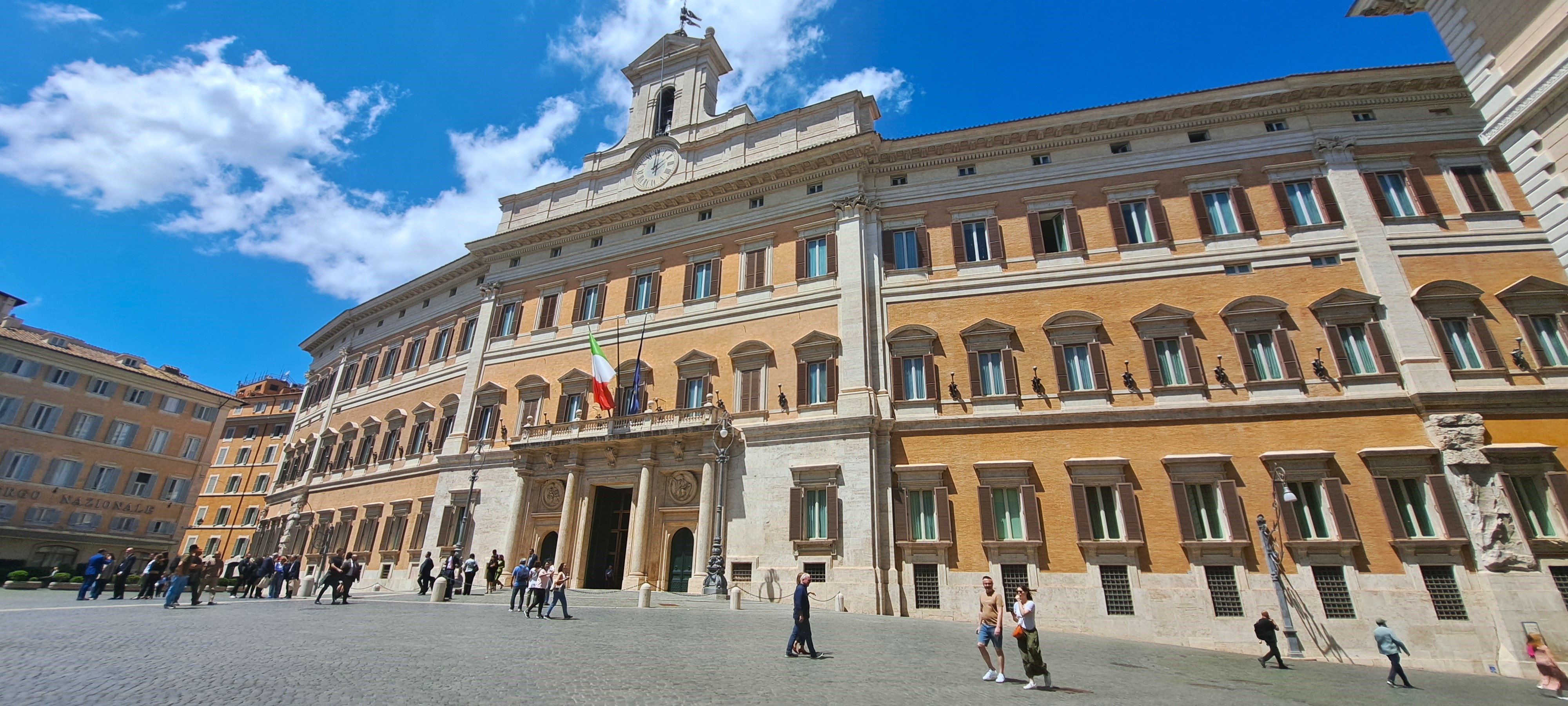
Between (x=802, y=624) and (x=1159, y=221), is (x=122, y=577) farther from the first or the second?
(x=1159, y=221)

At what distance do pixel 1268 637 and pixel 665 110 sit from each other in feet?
99.9

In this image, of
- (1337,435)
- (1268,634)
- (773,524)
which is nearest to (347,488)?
(773,524)

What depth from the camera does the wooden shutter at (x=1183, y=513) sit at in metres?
17.5

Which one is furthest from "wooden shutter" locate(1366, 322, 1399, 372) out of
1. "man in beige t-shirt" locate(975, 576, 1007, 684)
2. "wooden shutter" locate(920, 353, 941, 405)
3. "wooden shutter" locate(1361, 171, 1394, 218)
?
"man in beige t-shirt" locate(975, 576, 1007, 684)

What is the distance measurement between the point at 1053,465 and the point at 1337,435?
7.21m

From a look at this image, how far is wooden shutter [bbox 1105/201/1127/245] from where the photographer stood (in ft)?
71.1

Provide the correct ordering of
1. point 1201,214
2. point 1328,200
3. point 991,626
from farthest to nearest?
point 1201,214 < point 1328,200 < point 991,626

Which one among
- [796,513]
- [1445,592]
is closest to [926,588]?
[796,513]

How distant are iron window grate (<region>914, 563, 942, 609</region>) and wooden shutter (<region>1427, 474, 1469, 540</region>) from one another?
12.3 metres

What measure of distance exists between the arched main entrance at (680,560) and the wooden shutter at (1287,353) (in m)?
18.8

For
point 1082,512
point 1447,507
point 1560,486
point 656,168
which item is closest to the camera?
point 1560,486

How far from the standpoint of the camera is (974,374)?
21078 millimetres

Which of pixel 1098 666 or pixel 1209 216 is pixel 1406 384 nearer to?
pixel 1209 216

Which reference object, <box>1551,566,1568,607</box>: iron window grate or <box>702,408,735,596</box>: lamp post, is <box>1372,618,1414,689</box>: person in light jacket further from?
<box>702,408,735,596</box>: lamp post
